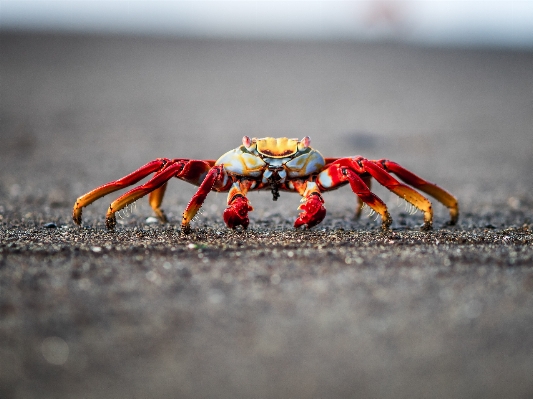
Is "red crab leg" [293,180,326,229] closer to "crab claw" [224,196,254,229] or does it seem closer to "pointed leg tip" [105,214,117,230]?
"crab claw" [224,196,254,229]

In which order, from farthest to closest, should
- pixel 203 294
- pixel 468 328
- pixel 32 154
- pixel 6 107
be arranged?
pixel 6 107, pixel 32 154, pixel 203 294, pixel 468 328

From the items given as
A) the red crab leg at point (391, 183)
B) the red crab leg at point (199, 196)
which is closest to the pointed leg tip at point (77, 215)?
the red crab leg at point (199, 196)

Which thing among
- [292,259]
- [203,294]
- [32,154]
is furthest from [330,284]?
[32,154]

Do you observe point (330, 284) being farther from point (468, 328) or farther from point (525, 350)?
point (525, 350)

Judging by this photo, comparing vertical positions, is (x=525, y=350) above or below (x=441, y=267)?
below

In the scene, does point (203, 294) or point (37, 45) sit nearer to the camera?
point (203, 294)

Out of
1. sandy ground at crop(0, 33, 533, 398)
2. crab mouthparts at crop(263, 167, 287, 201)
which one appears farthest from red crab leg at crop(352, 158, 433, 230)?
crab mouthparts at crop(263, 167, 287, 201)

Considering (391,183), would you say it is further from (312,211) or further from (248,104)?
(248,104)

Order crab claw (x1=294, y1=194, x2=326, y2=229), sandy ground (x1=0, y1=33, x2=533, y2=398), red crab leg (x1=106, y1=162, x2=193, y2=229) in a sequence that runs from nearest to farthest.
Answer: sandy ground (x1=0, y1=33, x2=533, y2=398), crab claw (x1=294, y1=194, x2=326, y2=229), red crab leg (x1=106, y1=162, x2=193, y2=229)
